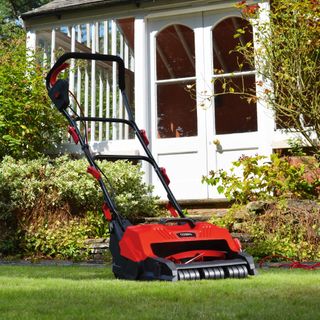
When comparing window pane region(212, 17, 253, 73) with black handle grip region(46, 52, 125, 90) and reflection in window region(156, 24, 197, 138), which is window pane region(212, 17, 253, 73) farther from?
black handle grip region(46, 52, 125, 90)

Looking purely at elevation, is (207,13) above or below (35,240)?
above

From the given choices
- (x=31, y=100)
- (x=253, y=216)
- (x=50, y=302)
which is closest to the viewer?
(x=50, y=302)

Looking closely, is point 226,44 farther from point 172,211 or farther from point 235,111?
point 172,211

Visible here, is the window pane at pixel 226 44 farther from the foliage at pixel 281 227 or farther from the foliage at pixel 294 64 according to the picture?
the foliage at pixel 281 227

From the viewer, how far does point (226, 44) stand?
8.77 meters

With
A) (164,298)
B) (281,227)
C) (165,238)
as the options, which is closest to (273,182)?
(281,227)

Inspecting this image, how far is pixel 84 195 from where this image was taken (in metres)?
6.84

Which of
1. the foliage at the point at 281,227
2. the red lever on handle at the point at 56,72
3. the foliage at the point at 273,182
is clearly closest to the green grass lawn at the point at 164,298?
the foliage at the point at 281,227

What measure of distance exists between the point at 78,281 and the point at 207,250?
37.7 inches

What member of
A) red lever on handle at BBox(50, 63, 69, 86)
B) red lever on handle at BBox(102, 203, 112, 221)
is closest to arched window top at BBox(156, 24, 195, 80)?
red lever on handle at BBox(50, 63, 69, 86)

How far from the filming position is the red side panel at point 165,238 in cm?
366

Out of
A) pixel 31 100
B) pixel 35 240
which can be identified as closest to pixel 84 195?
pixel 35 240

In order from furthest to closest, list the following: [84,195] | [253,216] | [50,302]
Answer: [84,195] → [253,216] → [50,302]

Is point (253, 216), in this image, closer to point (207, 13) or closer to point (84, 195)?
point (84, 195)
